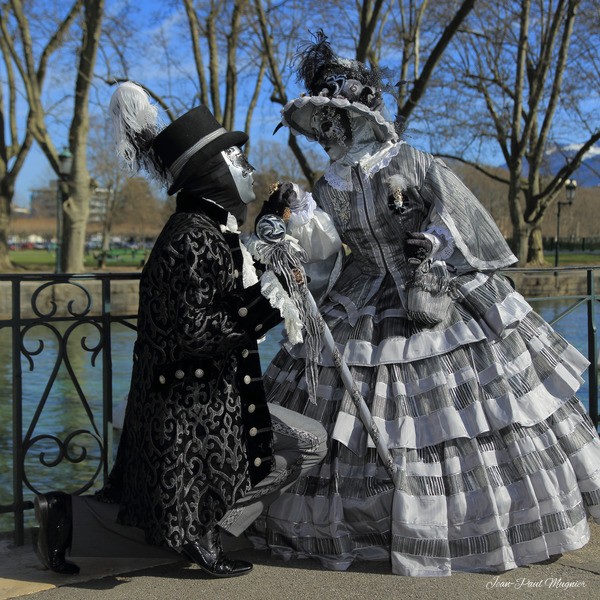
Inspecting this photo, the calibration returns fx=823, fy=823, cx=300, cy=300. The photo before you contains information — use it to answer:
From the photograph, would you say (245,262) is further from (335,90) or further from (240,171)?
(335,90)

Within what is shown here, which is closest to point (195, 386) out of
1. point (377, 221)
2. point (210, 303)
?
point (210, 303)

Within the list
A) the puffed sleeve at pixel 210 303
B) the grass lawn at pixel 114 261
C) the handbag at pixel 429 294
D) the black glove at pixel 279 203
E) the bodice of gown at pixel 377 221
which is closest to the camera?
the puffed sleeve at pixel 210 303

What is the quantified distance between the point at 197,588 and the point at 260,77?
698 inches

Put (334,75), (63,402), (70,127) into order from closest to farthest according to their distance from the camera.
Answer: (334,75), (63,402), (70,127)

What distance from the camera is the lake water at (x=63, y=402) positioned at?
18.6ft

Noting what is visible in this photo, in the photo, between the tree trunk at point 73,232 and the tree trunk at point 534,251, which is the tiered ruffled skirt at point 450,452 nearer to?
the tree trunk at point 73,232

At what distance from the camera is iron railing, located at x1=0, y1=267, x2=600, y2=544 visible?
3.40 m

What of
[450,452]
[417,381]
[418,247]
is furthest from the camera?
[418,247]

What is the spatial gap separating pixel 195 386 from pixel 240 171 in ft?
2.57

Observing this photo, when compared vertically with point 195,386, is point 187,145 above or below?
above

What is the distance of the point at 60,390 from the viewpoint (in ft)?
30.9

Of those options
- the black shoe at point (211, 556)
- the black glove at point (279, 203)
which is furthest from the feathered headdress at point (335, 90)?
the black shoe at point (211, 556)

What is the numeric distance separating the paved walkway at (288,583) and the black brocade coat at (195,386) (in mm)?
272

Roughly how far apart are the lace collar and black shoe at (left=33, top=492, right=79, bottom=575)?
1.70 m
